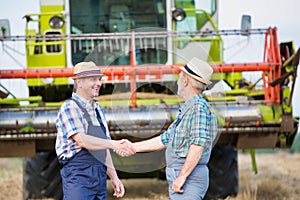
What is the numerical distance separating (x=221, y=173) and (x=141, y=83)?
171cm

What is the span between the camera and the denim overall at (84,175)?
420 centimetres

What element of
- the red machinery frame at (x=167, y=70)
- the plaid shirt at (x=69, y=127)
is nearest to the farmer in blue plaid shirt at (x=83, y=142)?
the plaid shirt at (x=69, y=127)

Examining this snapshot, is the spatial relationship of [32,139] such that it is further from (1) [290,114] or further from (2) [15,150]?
(1) [290,114]

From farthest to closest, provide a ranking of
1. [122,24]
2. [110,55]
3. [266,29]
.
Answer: [122,24], [110,55], [266,29]

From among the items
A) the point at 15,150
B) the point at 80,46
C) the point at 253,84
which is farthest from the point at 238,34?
the point at 15,150

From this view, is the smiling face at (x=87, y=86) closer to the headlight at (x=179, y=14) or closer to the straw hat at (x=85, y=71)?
the straw hat at (x=85, y=71)

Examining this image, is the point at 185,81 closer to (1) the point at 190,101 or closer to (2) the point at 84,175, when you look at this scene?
(1) the point at 190,101

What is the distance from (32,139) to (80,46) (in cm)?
212

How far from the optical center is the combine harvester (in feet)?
22.5

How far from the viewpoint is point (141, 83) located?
7500mm

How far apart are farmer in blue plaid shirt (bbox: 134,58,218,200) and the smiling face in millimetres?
631

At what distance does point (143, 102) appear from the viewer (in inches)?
280

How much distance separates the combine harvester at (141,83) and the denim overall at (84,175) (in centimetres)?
130

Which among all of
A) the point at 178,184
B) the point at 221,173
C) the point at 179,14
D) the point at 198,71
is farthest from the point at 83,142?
the point at 179,14
